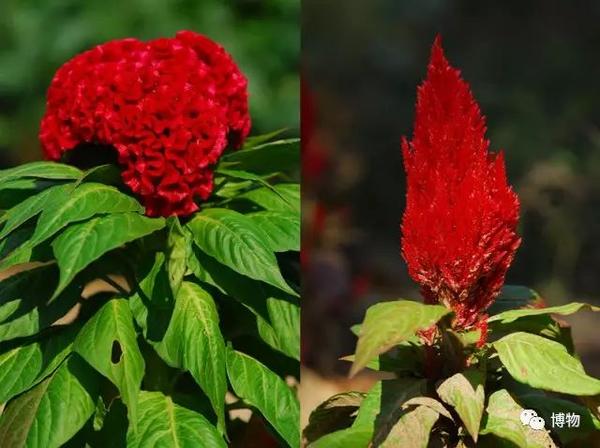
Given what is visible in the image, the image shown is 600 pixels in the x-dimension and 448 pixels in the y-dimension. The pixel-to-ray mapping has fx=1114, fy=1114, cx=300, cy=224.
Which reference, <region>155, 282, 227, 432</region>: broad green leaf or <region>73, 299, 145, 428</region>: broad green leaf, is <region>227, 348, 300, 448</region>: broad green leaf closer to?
<region>155, 282, 227, 432</region>: broad green leaf

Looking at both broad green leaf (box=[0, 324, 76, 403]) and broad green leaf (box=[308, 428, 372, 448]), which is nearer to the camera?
broad green leaf (box=[308, 428, 372, 448])

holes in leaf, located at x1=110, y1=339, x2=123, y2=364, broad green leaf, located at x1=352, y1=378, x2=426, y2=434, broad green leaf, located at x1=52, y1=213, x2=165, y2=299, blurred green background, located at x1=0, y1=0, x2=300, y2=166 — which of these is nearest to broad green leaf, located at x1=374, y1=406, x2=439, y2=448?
broad green leaf, located at x1=352, y1=378, x2=426, y2=434

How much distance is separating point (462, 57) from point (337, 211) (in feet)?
1.32

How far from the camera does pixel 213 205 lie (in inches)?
94.5

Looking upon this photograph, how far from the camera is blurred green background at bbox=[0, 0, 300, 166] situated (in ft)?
15.3

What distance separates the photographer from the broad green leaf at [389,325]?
1708 millimetres

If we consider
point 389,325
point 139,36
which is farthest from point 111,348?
point 139,36

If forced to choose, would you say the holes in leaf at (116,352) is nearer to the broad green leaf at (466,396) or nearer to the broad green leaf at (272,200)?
the broad green leaf at (272,200)

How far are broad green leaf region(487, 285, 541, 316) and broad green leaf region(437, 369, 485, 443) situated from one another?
0.92 feet

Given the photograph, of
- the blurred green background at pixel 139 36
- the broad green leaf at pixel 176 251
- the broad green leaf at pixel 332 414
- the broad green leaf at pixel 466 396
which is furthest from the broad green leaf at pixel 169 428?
the blurred green background at pixel 139 36

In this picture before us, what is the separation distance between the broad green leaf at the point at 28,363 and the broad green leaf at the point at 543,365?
875 millimetres

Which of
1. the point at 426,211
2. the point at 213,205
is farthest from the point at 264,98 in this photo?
the point at 426,211

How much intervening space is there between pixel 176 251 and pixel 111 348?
8.8 inches

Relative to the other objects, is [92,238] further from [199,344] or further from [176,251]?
[199,344]
